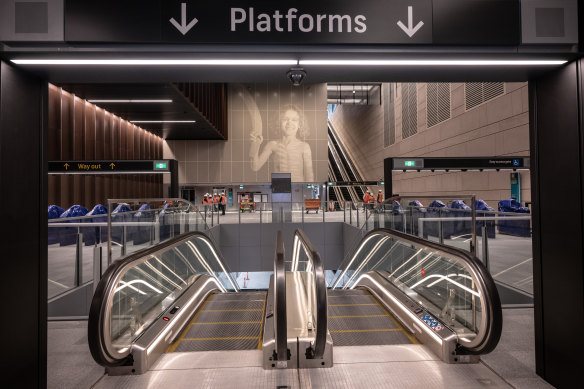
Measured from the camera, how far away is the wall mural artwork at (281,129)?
27.2m

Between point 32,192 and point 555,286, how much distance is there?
13.3 feet

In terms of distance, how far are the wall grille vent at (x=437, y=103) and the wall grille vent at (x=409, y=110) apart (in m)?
1.82

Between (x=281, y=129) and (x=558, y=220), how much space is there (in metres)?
25.3

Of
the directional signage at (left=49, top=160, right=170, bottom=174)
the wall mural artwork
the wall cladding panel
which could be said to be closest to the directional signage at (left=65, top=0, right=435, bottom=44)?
the directional signage at (left=49, top=160, right=170, bottom=174)

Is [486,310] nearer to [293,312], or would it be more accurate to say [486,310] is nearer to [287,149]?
[293,312]

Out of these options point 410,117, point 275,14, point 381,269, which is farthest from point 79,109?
point 410,117

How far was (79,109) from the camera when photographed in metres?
15.2

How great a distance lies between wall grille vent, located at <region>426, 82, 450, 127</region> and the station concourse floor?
1726 cm

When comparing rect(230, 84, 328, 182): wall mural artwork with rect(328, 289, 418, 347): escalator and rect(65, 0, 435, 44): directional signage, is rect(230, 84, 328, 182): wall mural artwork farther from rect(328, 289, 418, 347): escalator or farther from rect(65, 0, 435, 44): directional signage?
rect(65, 0, 435, 44): directional signage

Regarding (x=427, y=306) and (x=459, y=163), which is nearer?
(x=427, y=306)

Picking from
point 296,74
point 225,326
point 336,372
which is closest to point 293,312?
point 225,326

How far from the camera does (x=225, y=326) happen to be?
4066 mm

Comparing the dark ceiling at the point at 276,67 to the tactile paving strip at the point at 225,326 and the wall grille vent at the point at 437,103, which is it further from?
the wall grille vent at the point at 437,103

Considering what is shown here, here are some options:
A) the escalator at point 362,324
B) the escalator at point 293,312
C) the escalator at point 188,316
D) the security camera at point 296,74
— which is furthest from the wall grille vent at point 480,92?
the security camera at point 296,74
